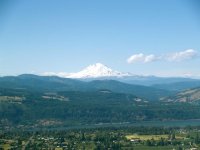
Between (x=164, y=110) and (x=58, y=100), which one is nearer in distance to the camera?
(x=164, y=110)

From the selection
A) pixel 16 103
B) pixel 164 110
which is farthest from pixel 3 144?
pixel 164 110

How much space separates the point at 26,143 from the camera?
69.9m

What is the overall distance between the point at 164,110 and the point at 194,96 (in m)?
42.3

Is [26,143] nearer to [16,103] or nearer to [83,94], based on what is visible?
[16,103]

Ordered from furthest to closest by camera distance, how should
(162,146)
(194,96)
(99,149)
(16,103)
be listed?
1. (194,96)
2. (16,103)
3. (162,146)
4. (99,149)

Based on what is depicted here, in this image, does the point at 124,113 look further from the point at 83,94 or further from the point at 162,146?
the point at 162,146

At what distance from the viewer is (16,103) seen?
12706cm

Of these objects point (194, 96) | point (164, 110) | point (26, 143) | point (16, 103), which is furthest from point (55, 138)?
point (194, 96)

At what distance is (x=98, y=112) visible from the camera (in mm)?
130250

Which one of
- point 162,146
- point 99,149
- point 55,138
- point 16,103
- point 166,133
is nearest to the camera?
point 99,149

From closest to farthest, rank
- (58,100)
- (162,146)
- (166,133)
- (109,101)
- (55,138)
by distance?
(162,146), (55,138), (166,133), (58,100), (109,101)

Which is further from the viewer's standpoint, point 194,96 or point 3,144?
point 194,96

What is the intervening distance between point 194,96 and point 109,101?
116ft

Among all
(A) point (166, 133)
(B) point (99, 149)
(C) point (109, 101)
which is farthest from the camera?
(C) point (109, 101)
